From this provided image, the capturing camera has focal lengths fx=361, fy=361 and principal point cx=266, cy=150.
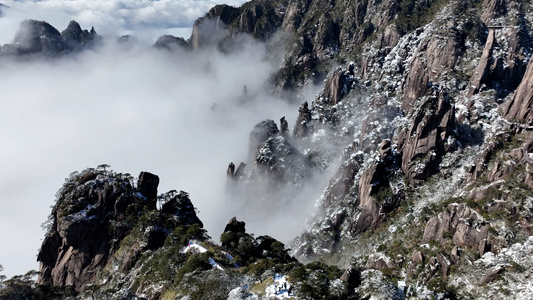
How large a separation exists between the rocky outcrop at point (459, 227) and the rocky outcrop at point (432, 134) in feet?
240

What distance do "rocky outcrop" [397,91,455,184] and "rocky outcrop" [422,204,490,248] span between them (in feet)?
240

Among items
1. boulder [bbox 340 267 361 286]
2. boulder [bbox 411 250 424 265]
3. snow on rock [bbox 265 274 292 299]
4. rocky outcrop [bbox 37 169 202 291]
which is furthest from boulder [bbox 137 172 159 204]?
boulder [bbox 411 250 424 265]

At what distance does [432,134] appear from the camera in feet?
634

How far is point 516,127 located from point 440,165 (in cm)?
3914

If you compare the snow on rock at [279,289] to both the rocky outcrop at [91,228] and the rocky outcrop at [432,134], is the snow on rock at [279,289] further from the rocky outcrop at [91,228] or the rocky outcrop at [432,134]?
the rocky outcrop at [432,134]

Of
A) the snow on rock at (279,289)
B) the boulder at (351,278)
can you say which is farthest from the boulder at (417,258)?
the snow on rock at (279,289)

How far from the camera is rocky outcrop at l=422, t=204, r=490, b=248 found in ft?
351

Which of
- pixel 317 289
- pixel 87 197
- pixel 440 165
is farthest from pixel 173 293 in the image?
pixel 440 165

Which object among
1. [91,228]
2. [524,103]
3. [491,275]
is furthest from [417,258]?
[91,228]

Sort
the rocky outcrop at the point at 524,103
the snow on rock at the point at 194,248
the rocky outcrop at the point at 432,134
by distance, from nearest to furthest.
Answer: the snow on rock at the point at 194,248, the rocky outcrop at the point at 524,103, the rocky outcrop at the point at 432,134

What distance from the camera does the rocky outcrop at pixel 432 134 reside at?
19188cm

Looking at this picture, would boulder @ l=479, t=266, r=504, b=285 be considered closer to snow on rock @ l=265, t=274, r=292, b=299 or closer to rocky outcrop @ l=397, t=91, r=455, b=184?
snow on rock @ l=265, t=274, r=292, b=299

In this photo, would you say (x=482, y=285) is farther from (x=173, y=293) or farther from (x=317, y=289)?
(x=173, y=293)

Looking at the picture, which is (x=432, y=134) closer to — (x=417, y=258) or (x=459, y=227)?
(x=459, y=227)
